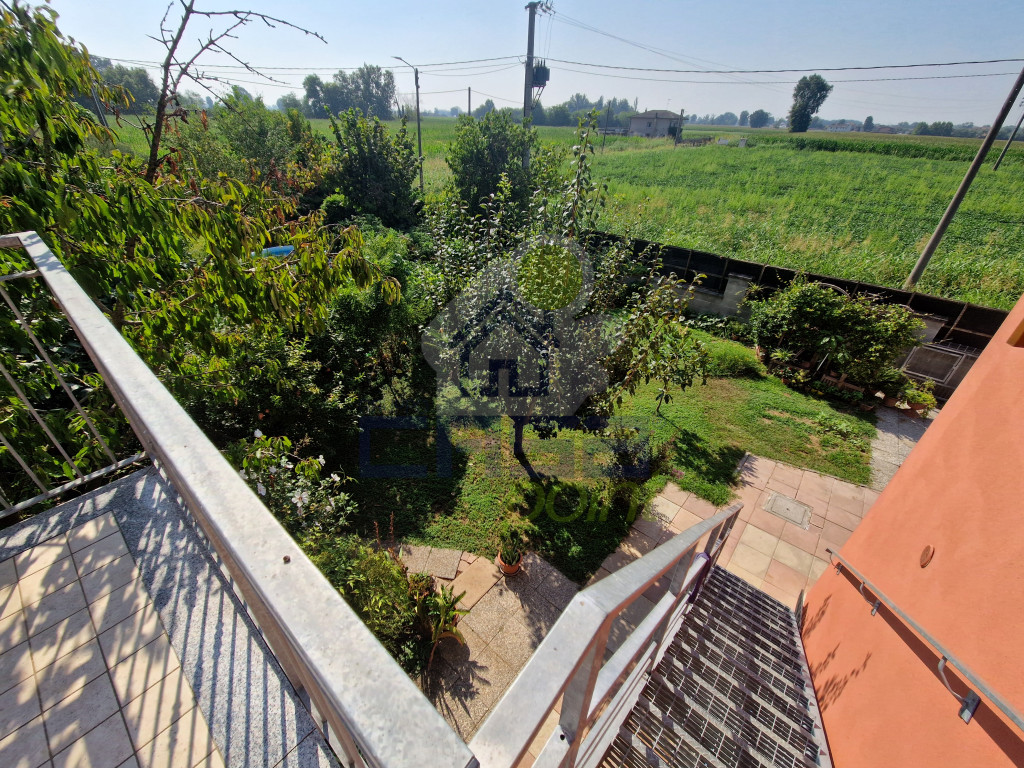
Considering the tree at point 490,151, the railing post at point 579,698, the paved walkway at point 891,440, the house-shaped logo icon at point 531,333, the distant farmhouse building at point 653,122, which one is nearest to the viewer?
the railing post at point 579,698

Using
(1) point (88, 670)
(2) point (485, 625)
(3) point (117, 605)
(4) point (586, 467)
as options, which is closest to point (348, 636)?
(1) point (88, 670)

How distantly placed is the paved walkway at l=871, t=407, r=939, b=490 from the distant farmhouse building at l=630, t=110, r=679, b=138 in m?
79.0

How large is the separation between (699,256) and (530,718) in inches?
487

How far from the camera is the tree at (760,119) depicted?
112 metres

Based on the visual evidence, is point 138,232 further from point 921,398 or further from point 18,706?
point 921,398

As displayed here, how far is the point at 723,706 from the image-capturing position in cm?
223

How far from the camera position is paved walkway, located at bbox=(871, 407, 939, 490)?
6316 mm

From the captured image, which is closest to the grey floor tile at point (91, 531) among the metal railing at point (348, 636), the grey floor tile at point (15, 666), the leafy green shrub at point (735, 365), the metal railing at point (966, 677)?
the grey floor tile at point (15, 666)

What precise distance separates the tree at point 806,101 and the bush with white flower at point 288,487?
84.8 m

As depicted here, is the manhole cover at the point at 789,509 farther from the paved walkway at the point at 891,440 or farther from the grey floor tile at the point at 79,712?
the grey floor tile at the point at 79,712

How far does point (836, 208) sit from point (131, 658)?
2762 cm

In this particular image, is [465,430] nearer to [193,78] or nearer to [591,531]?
[591,531]

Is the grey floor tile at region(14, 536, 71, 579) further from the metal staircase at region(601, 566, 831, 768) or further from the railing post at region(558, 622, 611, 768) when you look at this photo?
the metal staircase at region(601, 566, 831, 768)

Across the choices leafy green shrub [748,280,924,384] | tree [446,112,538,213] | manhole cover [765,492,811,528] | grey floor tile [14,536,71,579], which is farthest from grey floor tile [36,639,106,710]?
tree [446,112,538,213]
